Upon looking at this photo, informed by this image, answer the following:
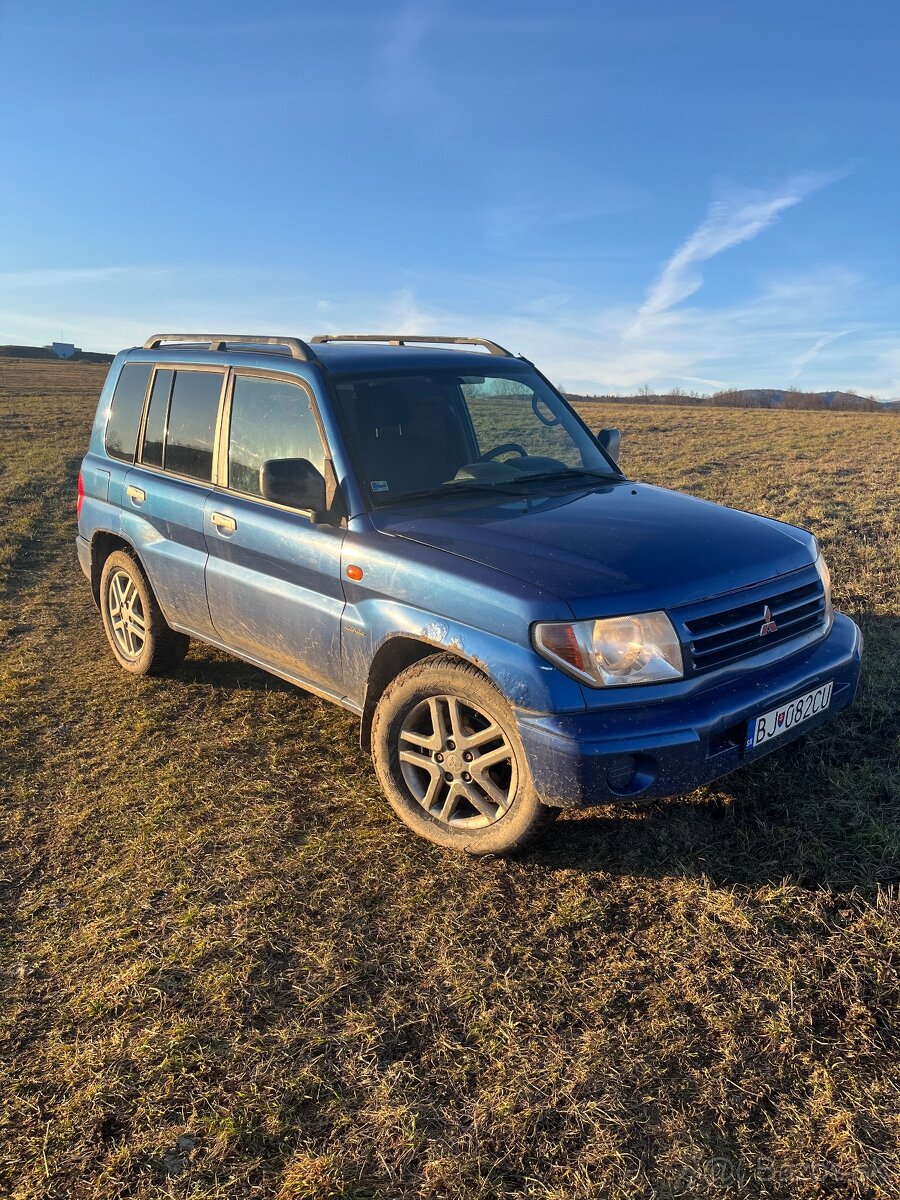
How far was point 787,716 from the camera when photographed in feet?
10.4

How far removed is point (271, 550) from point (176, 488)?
41.5 inches

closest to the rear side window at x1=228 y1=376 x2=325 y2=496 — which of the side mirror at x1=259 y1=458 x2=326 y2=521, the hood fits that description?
the side mirror at x1=259 y1=458 x2=326 y2=521

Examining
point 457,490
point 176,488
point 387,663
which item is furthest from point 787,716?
point 176,488

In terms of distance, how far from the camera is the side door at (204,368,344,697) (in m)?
3.68

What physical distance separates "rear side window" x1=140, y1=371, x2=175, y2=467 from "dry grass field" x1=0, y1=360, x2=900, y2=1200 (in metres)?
1.61

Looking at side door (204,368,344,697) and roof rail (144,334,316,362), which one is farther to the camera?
roof rail (144,334,316,362)

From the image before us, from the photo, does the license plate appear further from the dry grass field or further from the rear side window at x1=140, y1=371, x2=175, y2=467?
the rear side window at x1=140, y1=371, x2=175, y2=467

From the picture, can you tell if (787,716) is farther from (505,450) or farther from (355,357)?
(355,357)

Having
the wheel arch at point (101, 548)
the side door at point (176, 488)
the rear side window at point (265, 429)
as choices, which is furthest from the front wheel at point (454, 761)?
the wheel arch at point (101, 548)

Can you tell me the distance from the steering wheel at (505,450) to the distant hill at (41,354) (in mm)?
65839


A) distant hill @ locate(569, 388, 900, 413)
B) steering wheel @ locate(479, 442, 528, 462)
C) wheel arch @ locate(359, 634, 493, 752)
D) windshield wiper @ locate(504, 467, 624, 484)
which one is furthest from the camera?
distant hill @ locate(569, 388, 900, 413)

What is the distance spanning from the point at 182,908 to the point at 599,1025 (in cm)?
152

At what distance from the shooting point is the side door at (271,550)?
3.68 meters

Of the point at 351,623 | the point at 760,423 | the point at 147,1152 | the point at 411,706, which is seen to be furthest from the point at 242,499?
the point at 760,423
